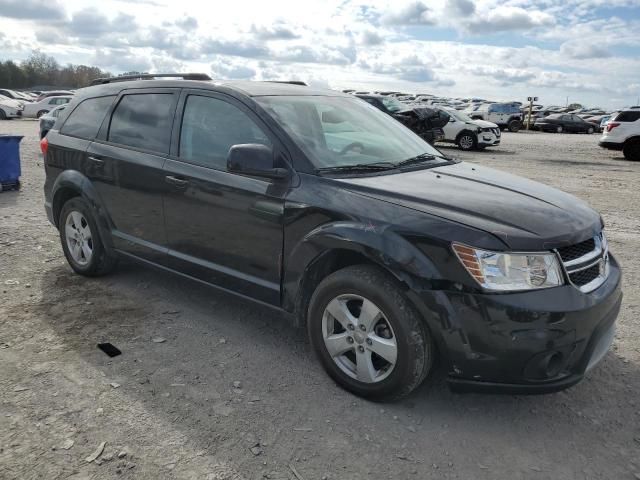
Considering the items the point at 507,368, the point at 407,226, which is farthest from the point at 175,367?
the point at 507,368

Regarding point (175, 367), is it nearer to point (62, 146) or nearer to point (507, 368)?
point (507, 368)

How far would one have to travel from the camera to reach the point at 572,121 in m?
35.7

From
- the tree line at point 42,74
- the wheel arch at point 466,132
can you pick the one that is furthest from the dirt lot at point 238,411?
the tree line at point 42,74

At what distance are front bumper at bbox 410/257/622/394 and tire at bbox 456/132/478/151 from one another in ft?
56.4

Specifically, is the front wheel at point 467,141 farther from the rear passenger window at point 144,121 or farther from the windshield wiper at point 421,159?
the rear passenger window at point 144,121

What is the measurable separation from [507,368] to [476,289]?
0.42 metres

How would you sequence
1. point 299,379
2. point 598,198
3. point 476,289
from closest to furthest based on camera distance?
point 476,289, point 299,379, point 598,198

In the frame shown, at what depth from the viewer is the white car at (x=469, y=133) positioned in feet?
62.9

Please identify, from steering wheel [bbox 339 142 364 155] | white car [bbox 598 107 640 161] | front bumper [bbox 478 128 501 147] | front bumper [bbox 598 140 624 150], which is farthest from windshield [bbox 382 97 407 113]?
steering wheel [bbox 339 142 364 155]

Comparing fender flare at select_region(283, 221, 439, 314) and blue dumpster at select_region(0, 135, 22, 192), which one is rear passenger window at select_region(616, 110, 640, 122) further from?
fender flare at select_region(283, 221, 439, 314)

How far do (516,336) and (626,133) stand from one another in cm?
1733

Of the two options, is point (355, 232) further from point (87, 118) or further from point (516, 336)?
point (87, 118)

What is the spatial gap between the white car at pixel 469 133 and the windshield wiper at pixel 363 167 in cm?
1648

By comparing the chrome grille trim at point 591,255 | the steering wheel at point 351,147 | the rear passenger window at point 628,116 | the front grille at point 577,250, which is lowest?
the chrome grille trim at point 591,255
